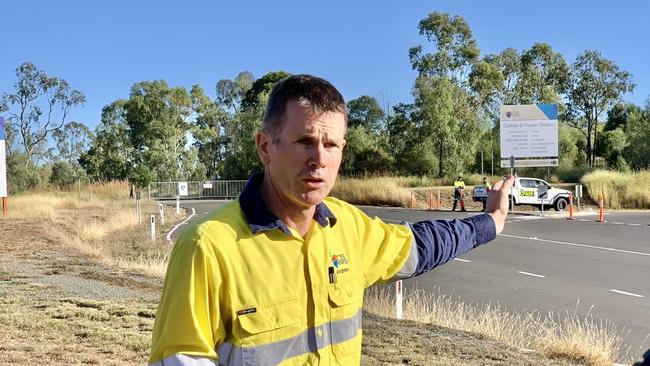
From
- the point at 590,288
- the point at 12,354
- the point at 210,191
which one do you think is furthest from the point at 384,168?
the point at 12,354

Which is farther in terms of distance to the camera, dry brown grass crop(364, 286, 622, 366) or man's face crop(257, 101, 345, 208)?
dry brown grass crop(364, 286, 622, 366)

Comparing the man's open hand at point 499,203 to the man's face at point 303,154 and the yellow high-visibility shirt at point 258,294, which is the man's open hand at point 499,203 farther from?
the man's face at point 303,154

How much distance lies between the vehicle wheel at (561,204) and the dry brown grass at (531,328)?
78.9ft

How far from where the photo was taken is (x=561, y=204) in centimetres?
3188

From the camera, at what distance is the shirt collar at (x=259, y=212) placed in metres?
1.88

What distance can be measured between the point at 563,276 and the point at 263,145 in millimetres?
11168

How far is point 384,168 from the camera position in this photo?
51.7m

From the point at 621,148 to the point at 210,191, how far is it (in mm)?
40176

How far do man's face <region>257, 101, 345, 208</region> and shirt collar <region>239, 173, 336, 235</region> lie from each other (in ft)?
0.26

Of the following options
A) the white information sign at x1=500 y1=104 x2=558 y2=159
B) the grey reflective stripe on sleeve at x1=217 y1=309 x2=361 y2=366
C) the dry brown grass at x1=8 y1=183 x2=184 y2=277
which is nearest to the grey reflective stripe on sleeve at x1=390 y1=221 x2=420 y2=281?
the grey reflective stripe on sleeve at x1=217 y1=309 x2=361 y2=366

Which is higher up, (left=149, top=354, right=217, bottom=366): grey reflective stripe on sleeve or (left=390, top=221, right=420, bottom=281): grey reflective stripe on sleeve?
(left=390, top=221, right=420, bottom=281): grey reflective stripe on sleeve

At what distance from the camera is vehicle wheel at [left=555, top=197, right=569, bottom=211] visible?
31.6m

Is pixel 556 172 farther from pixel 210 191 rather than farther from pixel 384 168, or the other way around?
pixel 210 191

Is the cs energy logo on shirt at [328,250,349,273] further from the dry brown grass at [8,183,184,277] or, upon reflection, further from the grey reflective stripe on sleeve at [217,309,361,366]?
the dry brown grass at [8,183,184,277]
